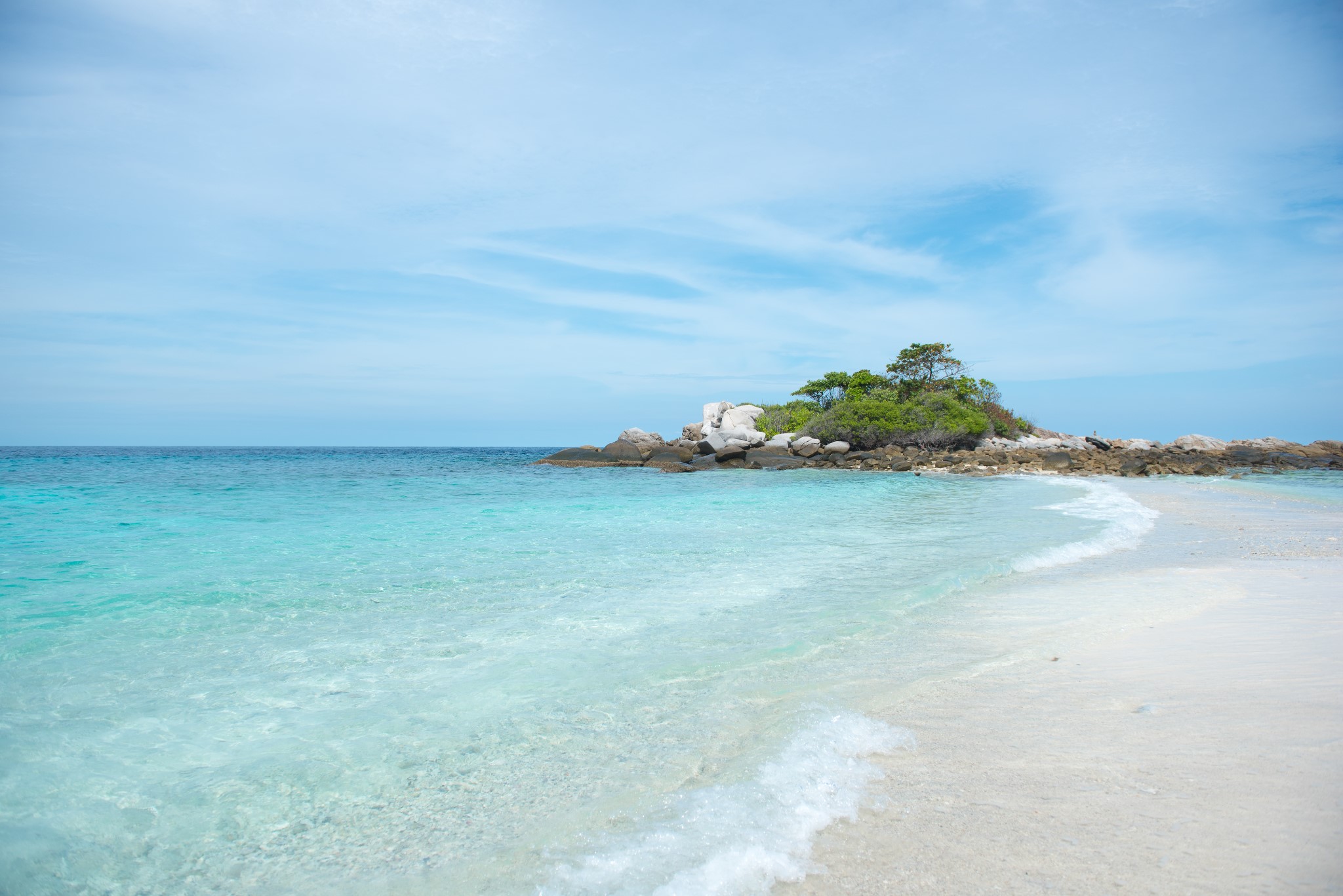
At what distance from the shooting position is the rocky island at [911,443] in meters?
31.3

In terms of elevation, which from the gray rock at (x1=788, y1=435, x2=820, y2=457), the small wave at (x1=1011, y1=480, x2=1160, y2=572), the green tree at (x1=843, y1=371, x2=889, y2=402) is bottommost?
the small wave at (x1=1011, y1=480, x2=1160, y2=572)

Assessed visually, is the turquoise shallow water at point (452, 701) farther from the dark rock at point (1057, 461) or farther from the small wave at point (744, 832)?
the dark rock at point (1057, 461)

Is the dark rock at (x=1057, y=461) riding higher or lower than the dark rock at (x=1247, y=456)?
lower

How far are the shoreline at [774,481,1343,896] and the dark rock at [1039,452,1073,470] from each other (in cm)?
2771

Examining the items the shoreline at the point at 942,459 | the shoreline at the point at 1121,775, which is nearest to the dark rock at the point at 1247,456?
the shoreline at the point at 942,459

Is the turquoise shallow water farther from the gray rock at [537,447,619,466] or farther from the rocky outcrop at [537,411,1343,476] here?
the gray rock at [537,447,619,466]

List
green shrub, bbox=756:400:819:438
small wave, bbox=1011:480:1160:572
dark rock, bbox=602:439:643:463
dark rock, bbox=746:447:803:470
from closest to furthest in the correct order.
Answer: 1. small wave, bbox=1011:480:1160:572
2. dark rock, bbox=746:447:803:470
3. dark rock, bbox=602:439:643:463
4. green shrub, bbox=756:400:819:438

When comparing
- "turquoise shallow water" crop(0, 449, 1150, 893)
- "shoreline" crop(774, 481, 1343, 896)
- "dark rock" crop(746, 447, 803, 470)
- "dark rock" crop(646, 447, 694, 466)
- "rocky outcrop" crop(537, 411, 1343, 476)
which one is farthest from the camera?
"dark rock" crop(646, 447, 694, 466)

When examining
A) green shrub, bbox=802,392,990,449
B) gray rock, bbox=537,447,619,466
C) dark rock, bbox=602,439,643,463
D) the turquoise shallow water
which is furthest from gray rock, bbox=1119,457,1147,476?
gray rock, bbox=537,447,619,466

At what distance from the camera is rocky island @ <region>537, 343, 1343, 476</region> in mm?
31328

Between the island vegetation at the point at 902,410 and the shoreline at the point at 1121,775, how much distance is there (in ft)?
110

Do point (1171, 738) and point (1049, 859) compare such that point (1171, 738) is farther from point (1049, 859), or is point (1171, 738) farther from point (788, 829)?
point (788, 829)

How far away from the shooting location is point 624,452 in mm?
35406

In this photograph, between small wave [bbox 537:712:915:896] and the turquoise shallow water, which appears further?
the turquoise shallow water
